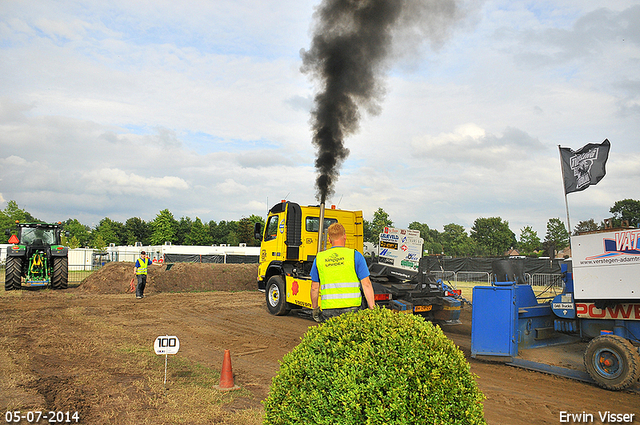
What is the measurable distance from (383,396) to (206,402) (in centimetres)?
335

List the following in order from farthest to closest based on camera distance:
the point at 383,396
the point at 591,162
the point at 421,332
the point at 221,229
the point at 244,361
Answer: the point at 221,229
the point at 591,162
the point at 244,361
the point at 421,332
the point at 383,396

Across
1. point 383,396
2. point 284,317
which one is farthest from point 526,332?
point 284,317

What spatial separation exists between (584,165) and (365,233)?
4516 cm

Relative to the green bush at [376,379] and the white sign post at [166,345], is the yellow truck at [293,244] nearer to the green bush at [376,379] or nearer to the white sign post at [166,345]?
the white sign post at [166,345]

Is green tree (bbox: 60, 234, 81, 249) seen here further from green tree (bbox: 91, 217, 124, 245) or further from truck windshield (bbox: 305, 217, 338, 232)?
truck windshield (bbox: 305, 217, 338, 232)

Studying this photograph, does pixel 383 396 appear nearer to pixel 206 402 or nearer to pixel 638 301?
pixel 206 402

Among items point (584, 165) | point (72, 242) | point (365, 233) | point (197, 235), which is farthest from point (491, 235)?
point (584, 165)

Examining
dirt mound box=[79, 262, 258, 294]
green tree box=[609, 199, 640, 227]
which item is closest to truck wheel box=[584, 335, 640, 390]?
dirt mound box=[79, 262, 258, 294]

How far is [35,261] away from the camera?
19.0 meters

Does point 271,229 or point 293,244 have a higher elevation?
point 271,229

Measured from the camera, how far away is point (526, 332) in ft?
Answer: 23.9

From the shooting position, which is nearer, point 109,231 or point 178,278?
point 178,278

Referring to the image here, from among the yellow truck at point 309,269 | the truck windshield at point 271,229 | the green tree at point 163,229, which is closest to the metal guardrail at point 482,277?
the yellow truck at point 309,269

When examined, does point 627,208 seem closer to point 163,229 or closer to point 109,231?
point 163,229
